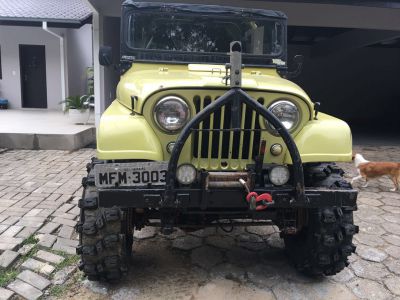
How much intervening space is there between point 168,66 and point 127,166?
1.55m

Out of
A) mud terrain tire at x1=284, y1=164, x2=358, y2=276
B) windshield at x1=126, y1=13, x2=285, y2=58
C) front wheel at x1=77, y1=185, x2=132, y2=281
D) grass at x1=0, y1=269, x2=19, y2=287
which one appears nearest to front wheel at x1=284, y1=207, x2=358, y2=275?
mud terrain tire at x1=284, y1=164, x2=358, y2=276

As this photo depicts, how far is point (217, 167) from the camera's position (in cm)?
280

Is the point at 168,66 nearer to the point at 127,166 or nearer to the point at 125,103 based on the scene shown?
the point at 125,103

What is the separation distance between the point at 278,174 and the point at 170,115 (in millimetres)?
794

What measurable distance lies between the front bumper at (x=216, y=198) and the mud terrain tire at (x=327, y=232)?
249 millimetres

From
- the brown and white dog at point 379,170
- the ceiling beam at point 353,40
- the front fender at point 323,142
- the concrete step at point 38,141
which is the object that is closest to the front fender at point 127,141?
the front fender at point 323,142

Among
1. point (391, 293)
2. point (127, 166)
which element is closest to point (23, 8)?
point (127, 166)

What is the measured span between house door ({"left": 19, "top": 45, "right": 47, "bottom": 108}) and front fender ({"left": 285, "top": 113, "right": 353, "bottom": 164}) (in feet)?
42.5

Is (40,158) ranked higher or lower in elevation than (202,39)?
lower

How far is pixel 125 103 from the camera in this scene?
131 inches

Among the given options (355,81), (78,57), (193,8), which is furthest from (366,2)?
(78,57)

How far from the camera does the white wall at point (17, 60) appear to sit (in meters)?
13.7

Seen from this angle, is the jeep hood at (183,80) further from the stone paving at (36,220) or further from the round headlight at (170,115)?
the stone paving at (36,220)

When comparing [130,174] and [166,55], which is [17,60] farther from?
[130,174]
